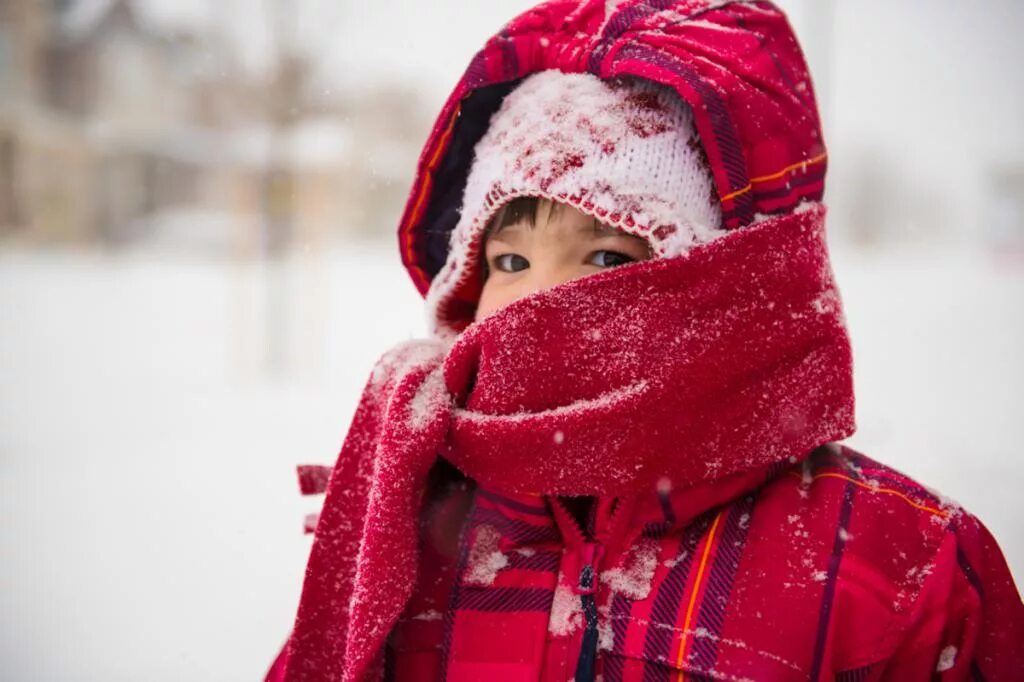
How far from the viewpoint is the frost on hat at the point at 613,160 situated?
0.89m

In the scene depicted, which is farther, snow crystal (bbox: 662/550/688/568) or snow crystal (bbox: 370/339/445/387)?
snow crystal (bbox: 370/339/445/387)

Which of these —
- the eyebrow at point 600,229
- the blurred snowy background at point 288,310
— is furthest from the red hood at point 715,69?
the blurred snowy background at point 288,310

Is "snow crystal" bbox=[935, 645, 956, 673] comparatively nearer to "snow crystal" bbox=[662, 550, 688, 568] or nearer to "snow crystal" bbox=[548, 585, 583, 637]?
"snow crystal" bbox=[662, 550, 688, 568]

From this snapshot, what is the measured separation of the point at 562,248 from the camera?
94 cm

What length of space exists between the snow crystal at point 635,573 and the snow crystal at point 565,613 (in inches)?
1.7

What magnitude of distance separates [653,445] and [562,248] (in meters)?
0.29

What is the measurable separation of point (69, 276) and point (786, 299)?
552 centimetres

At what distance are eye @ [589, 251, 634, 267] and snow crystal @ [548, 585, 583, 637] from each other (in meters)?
Result: 0.42

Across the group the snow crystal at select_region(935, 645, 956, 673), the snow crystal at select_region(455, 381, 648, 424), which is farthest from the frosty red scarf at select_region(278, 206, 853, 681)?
the snow crystal at select_region(935, 645, 956, 673)

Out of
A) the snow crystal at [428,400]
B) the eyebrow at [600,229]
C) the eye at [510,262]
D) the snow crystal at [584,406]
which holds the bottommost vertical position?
the snow crystal at [428,400]

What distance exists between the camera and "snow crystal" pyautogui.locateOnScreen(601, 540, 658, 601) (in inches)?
33.6

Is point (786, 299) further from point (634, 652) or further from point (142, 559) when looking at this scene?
point (142, 559)

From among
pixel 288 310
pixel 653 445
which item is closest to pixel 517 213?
pixel 653 445

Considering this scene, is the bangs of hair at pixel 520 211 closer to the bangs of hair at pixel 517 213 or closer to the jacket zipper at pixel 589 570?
the bangs of hair at pixel 517 213
